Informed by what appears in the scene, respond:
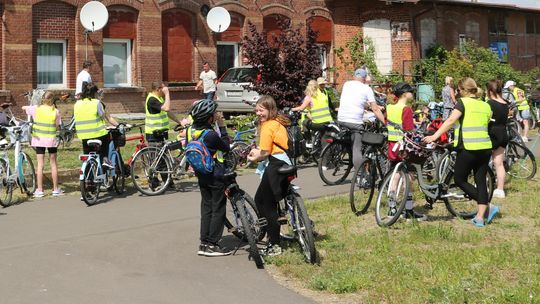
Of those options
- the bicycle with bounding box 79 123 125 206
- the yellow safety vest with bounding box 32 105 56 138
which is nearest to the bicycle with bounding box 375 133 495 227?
the bicycle with bounding box 79 123 125 206

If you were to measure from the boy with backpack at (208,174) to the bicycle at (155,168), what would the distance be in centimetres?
414

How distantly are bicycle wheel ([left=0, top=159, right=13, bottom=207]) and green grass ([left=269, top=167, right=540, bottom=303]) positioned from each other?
16.2ft

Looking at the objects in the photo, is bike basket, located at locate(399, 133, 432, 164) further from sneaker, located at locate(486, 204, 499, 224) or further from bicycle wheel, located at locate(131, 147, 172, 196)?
bicycle wheel, located at locate(131, 147, 172, 196)

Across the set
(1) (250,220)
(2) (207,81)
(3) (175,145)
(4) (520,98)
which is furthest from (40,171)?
(4) (520,98)

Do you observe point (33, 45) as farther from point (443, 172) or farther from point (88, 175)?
point (443, 172)

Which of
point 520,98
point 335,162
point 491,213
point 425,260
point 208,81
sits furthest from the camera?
point 208,81

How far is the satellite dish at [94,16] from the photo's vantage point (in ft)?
75.3

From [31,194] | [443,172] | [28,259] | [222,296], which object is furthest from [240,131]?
[222,296]

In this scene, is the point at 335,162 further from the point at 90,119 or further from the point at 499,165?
the point at 90,119

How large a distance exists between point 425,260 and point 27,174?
25.2 ft

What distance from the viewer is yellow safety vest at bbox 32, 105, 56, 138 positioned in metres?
12.3

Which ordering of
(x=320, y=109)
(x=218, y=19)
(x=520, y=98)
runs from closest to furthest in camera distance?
(x=320, y=109) → (x=520, y=98) → (x=218, y=19)

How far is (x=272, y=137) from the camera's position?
7.98 m

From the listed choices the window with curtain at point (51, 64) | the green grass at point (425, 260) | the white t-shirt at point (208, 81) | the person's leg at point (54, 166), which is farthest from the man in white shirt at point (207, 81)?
the green grass at point (425, 260)
